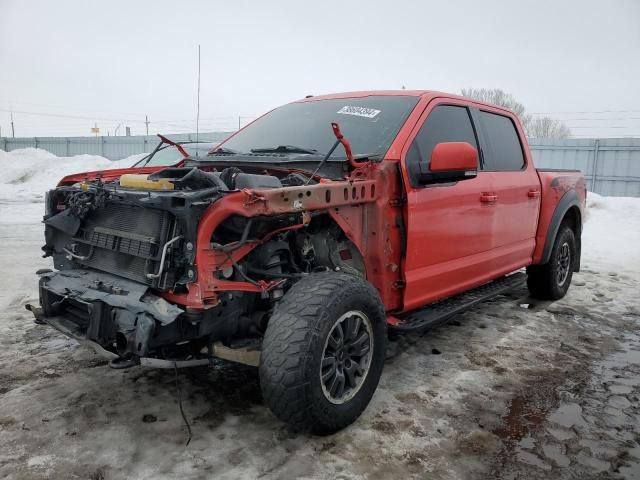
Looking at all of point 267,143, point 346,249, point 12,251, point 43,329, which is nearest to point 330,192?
point 346,249

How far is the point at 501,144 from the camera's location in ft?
15.7

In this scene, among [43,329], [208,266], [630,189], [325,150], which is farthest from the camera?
[630,189]

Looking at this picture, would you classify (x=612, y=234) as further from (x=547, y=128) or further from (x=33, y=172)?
(x=547, y=128)

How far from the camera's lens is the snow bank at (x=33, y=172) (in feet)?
49.0

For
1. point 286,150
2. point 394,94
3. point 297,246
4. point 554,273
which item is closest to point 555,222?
point 554,273

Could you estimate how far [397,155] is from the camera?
345cm

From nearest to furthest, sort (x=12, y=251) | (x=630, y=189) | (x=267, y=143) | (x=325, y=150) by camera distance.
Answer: (x=325, y=150)
(x=267, y=143)
(x=12, y=251)
(x=630, y=189)

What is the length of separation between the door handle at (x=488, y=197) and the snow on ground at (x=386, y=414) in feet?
3.95

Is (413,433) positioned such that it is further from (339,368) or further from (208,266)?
(208,266)

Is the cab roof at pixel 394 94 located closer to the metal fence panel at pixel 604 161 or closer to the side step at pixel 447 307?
the side step at pixel 447 307

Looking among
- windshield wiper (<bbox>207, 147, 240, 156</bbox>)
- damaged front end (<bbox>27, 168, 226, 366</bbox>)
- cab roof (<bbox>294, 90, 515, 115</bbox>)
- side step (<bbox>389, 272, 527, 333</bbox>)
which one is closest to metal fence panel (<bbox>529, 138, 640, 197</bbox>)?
side step (<bbox>389, 272, 527, 333</bbox>)

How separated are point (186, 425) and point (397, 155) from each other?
2.06m

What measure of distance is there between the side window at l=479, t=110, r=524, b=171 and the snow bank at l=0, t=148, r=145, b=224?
37.2 ft

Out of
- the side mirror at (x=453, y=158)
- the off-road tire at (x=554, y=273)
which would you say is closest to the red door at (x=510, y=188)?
the off-road tire at (x=554, y=273)
